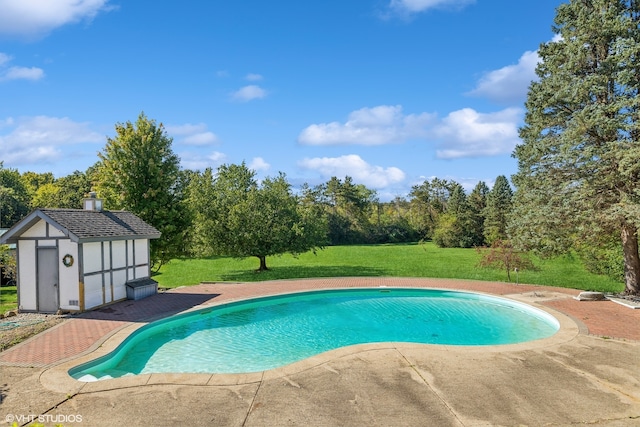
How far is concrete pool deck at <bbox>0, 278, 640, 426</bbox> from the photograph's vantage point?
6281 mm

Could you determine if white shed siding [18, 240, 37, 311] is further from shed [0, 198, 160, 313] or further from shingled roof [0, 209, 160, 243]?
shingled roof [0, 209, 160, 243]

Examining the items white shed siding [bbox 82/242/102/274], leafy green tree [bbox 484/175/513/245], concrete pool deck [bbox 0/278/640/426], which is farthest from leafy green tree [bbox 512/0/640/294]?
leafy green tree [bbox 484/175/513/245]

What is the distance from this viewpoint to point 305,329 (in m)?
13.8

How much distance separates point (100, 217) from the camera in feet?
53.0

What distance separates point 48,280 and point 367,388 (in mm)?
Answer: 12220

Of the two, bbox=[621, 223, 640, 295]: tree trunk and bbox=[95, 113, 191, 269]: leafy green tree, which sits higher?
bbox=[95, 113, 191, 269]: leafy green tree

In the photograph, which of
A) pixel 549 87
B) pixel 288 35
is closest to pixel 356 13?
pixel 288 35

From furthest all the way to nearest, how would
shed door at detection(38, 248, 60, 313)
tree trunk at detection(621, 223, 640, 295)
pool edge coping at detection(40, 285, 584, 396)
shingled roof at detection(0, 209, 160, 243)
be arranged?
tree trunk at detection(621, 223, 640, 295) < shed door at detection(38, 248, 60, 313) < shingled roof at detection(0, 209, 160, 243) < pool edge coping at detection(40, 285, 584, 396)

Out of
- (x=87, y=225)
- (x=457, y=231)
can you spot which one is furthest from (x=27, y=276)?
(x=457, y=231)

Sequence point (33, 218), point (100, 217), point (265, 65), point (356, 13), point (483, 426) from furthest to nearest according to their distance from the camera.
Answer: point (265, 65) → point (356, 13) → point (100, 217) → point (33, 218) → point (483, 426)

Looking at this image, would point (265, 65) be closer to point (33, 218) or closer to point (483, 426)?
point (33, 218)

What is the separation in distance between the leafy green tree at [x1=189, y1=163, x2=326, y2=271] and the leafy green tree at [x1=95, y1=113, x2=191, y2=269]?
272cm

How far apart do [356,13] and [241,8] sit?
5.19 meters

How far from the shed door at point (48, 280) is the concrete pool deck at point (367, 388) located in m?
3.23
